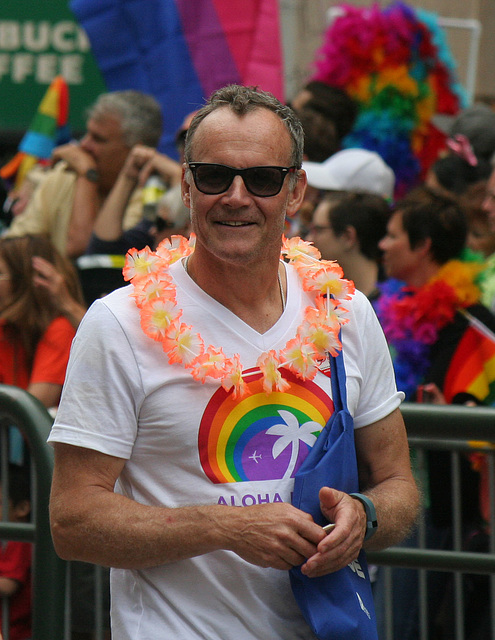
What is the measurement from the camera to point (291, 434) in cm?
231

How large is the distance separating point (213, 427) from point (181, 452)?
9cm

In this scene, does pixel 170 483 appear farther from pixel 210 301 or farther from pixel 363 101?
pixel 363 101

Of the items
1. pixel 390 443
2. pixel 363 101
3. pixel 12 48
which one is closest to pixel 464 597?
pixel 390 443

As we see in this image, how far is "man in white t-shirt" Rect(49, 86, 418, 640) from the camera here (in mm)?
2168

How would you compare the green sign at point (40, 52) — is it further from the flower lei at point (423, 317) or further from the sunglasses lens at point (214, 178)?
the sunglasses lens at point (214, 178)

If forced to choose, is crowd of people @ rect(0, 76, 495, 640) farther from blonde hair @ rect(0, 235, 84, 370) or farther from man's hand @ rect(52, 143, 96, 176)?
man's hand @ rect(52, 143, 96, 176)

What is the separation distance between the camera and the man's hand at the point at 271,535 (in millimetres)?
2111

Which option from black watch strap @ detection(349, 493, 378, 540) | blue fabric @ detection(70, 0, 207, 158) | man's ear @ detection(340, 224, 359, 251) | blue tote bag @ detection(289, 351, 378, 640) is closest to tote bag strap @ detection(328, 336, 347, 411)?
blue tote bag @ detection(289, 351, 378, 640)

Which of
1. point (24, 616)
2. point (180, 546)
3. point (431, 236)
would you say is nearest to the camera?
point (180, 546)

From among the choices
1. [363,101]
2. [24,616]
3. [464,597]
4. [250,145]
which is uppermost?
[250,145]

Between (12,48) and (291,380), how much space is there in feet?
25.1

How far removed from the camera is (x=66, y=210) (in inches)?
237

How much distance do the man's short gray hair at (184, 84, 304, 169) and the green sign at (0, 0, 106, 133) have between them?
277 inches

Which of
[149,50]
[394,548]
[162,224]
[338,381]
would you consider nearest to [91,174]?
[162,224]
